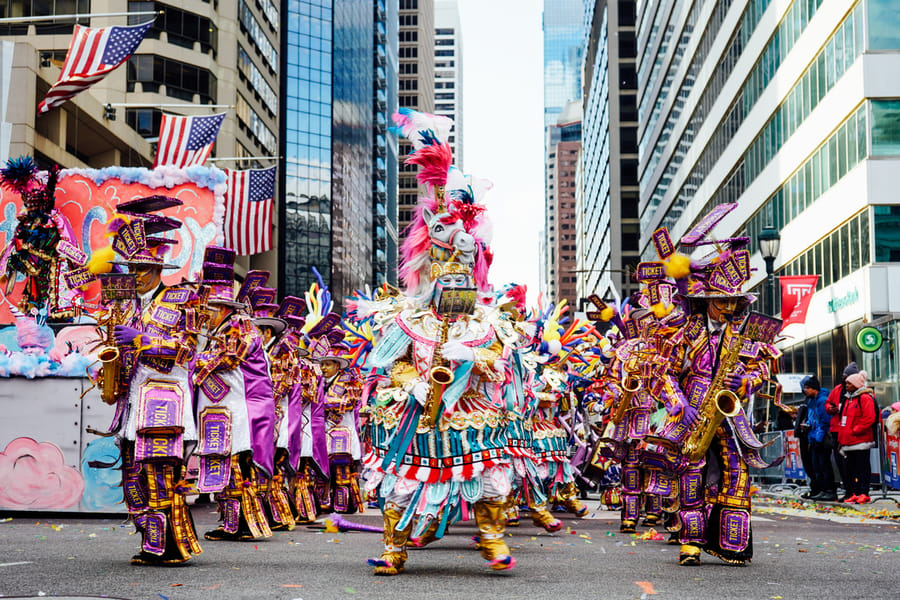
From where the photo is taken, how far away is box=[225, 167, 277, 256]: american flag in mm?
Answer: 31141

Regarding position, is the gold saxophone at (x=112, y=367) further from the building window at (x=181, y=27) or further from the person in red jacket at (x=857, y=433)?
the building window at (x=181, y=27)

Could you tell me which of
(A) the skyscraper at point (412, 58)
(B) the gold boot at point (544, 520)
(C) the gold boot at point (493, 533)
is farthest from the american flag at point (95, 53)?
(A) the skyscraper at point (412, 58)

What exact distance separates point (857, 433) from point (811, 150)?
17763 millimetres

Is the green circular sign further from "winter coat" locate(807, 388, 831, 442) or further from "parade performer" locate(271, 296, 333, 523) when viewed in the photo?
"parade performer" locate(271, 296, 333, 523)

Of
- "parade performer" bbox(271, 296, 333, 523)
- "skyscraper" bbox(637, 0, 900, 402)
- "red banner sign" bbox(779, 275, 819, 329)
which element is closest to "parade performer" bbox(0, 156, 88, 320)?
"parade performer" bbox(271, 296, 333, 523)

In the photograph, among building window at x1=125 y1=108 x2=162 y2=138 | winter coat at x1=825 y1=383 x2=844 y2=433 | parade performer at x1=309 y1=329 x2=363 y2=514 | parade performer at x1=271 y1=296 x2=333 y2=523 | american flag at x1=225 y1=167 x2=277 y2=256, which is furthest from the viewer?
building window at x1=125 y1=108 x2=162 y2=138

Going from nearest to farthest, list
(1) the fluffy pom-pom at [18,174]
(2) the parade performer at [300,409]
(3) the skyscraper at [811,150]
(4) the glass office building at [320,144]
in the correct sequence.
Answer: (2) the parade performer at [300,409] → (1) the fluffy pom-pom at [18,174] → (3) the skyscraper at [811,150] → (4) the glass office building at [320,144]

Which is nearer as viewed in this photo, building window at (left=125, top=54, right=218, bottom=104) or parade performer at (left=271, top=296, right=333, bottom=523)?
parade performer at (left=271, top=296, right=333, bottom=523)

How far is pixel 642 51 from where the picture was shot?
242ft

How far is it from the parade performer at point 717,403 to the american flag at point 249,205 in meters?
22.8

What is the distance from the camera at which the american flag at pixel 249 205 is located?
31.1 metres

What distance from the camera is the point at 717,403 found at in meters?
8.61

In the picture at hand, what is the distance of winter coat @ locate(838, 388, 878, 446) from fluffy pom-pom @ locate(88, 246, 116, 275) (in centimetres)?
1112

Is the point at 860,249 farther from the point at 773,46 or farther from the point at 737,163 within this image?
the point at 737,163
